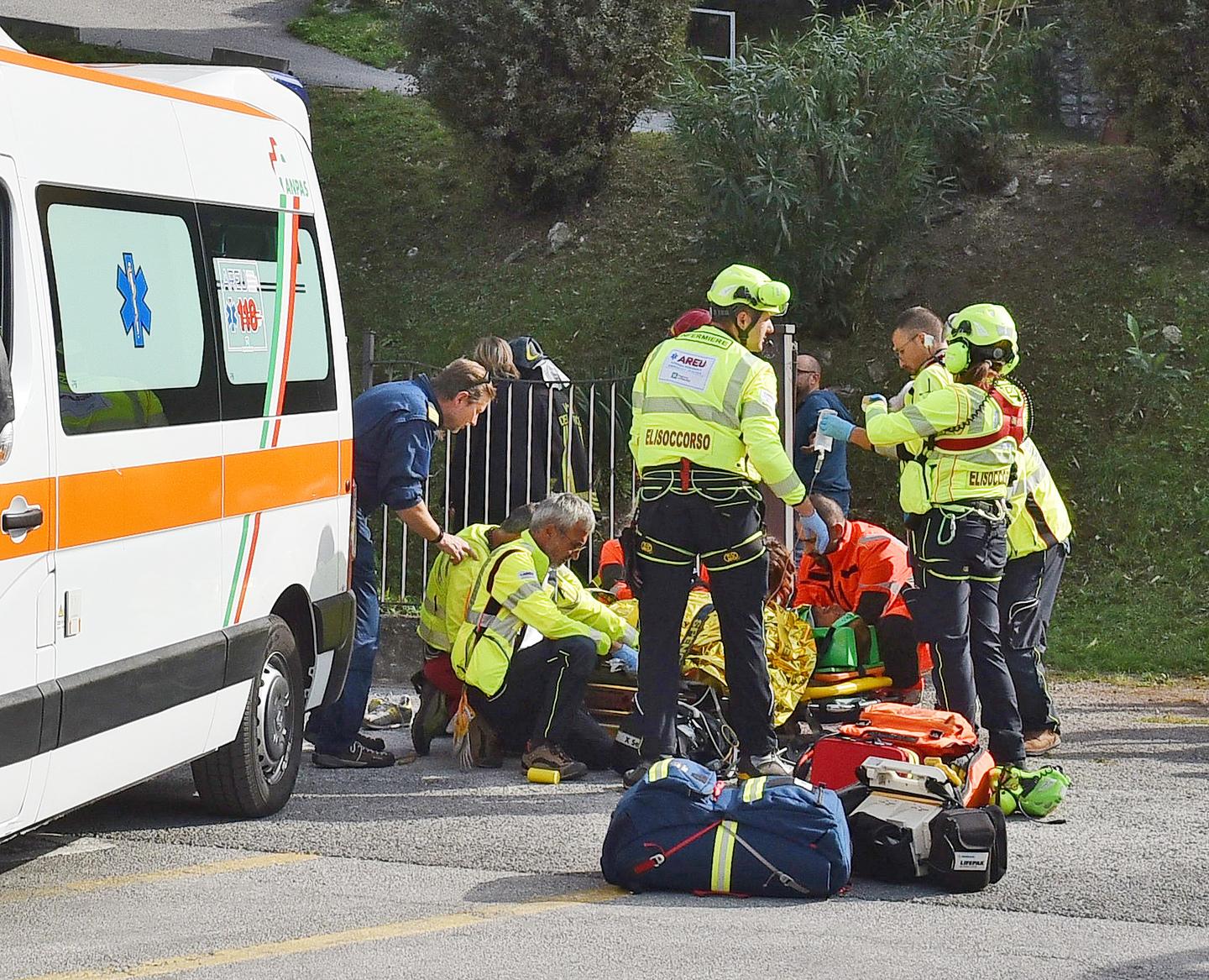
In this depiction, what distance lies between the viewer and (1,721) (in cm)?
454

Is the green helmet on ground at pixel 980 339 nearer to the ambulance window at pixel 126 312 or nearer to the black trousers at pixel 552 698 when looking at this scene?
the black trousers at pixel 552 698

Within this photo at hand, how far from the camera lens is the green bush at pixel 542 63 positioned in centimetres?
1514

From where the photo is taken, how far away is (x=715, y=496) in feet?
22.0

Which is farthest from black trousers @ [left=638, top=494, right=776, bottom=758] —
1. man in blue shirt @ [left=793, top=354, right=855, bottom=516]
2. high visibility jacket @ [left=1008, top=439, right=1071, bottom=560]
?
man in blue shirt @ [left=793, top=354, right=855, bottom=516]

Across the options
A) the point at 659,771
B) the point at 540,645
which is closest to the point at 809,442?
the point at 540,645

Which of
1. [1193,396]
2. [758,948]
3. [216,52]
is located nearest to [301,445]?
[758,948]

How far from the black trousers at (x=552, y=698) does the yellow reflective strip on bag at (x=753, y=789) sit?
5.94 ft

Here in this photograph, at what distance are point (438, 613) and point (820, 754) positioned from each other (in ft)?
7.06

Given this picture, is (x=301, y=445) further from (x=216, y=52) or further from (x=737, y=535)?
(x=216, y=52)

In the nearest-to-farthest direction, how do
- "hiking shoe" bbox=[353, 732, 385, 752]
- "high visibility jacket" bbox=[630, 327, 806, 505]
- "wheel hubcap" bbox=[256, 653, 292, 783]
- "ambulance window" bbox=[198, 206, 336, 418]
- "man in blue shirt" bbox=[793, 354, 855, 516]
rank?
1. "ambulance window" bbox=[198, 206, 336, 418]
2. "wheel hubcap" bbox=[256, 653, 292, 783]
3. "high visibility jacket" bbox=[630, 327, 806, 505]
4. "hiking shoe" bbox=[353, 732, 385, 752]
5. "man in blue shirt" bbox=[793, 354, 855, 516]

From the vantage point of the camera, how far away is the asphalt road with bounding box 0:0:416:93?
2158 cm

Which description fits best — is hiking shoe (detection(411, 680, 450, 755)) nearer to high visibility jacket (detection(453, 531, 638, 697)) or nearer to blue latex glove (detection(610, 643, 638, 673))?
high visibility jacket (detection(453, 531, 638, 697))

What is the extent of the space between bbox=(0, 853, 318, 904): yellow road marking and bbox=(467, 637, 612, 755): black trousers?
160cm

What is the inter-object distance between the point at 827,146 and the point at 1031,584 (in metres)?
6.14
